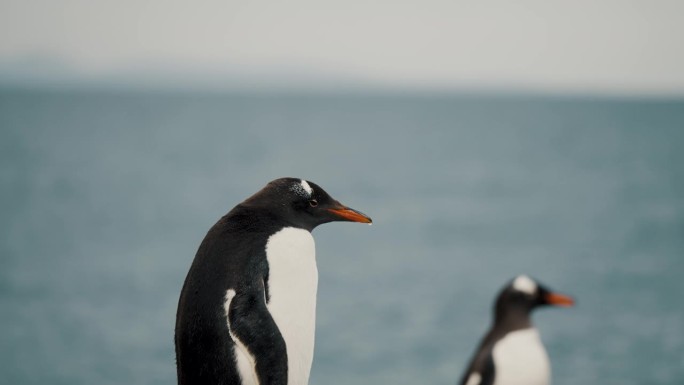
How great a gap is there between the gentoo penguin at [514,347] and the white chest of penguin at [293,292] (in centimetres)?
464

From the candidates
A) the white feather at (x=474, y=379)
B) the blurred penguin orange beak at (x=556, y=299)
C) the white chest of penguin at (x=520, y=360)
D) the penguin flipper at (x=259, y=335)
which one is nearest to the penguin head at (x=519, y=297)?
the blurred penguin orange beak at (x=556, y=299)

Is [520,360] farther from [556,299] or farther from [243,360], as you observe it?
[243,360]

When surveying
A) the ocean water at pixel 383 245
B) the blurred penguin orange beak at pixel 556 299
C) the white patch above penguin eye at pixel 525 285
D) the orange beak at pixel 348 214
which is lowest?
the orange beak at pixel 348 214

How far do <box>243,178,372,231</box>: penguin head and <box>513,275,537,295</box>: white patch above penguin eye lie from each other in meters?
5.21

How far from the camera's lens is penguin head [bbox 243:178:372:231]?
14.6 ft

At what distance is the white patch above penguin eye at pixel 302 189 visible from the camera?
444cm

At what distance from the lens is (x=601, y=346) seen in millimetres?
30250

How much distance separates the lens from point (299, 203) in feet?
14.7

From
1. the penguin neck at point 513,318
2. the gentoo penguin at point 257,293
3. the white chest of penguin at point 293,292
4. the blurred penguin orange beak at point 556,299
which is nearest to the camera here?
the gentoo penguin at point 257,293

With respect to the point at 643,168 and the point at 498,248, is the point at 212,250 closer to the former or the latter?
the point at 498,248

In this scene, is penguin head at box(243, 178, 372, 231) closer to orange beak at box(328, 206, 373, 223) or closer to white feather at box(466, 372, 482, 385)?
orange beak at box(328, 206, 373, 223)

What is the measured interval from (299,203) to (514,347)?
5103mm

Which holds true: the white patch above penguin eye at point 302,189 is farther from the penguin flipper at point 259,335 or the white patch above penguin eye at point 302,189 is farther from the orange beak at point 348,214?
the penguin flipper at point 259,335

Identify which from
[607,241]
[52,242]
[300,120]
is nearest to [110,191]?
[52,242]
